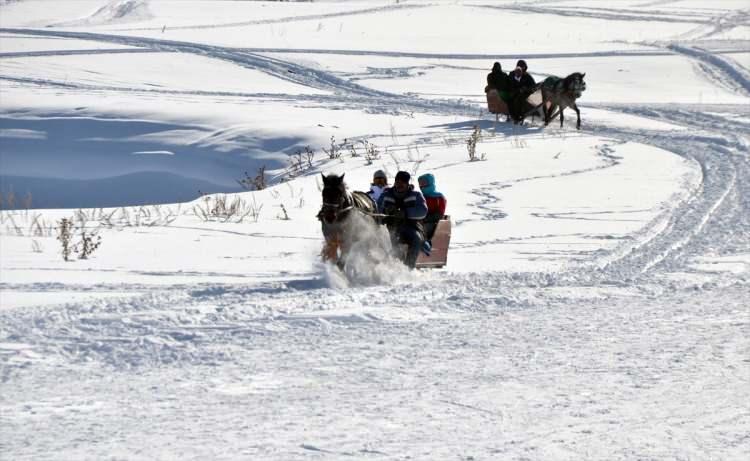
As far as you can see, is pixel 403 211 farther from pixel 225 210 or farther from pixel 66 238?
pixel 225 210

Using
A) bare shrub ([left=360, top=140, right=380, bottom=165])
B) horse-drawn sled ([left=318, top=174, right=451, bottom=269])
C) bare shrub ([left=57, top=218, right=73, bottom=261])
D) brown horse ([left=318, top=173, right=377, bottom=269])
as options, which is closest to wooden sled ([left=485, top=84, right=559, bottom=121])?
bare shrub ([left=360, top=140, right=380, bottom=165])

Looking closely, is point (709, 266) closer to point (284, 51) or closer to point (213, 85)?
point (213, 85)

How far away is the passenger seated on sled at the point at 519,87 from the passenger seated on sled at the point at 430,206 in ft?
46.5

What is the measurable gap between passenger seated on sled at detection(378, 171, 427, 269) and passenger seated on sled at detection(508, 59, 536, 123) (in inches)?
584

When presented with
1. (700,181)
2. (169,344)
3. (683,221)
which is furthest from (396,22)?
(169,344)

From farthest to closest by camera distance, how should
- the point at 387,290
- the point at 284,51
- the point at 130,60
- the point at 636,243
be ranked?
the point at 284,51
the point at 130,60
the point at 636,243
the point at 387,290

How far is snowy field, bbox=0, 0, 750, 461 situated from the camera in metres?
7.26

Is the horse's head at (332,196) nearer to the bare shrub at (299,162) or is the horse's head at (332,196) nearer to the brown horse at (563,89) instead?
the bare shrub at (299,162)

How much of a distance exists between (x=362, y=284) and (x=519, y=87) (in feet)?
51.4

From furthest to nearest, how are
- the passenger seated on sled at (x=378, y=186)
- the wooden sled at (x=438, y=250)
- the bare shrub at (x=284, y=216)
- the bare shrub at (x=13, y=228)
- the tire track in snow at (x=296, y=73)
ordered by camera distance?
the tire track in snow at (x=296, y=73), the bare shrub at (x=284, y=216), the bare shrub at (x=13, y=228), the wooden sled at (x=438, y=250), the passenger seated on sled at (x=378, y=186)

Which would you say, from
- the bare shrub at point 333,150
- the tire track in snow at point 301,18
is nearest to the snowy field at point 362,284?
the bare shrub at point 333,150

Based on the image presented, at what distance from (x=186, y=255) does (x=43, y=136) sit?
13303 millimetres

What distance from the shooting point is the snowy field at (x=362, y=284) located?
726 centimetres

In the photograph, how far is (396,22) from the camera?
5300cm
